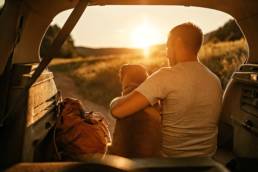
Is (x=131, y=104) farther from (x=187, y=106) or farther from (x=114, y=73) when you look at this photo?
(x=114, y=73)

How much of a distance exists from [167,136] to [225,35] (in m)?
31.9

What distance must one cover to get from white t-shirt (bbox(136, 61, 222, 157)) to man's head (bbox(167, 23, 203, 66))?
3.1 inches

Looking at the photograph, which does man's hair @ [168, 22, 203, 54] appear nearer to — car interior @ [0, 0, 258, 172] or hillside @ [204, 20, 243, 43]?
car interior @ [0, 0, 258, 172]

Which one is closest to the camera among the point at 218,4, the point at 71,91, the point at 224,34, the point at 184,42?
the point at 184,42

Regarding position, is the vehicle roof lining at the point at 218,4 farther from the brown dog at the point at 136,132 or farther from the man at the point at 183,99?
the man at the point at 183,99

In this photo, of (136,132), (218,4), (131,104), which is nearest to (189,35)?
(131,104)

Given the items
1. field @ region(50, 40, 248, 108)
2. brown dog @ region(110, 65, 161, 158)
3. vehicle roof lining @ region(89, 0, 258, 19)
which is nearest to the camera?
brown dog @ region(110, 65, 161, 158)

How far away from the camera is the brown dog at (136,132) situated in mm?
3758

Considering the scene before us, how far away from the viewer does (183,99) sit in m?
3.26

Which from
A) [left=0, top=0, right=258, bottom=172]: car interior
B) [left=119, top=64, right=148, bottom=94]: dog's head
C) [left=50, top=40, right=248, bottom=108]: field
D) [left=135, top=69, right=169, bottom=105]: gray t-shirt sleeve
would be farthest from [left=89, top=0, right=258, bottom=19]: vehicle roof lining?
[left=50, top=40, right=248, bottom=108]: field

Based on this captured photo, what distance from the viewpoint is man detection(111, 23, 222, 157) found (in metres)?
3.19

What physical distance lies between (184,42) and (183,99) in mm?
427

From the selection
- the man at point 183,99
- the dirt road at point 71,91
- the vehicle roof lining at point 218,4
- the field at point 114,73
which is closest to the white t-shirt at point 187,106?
the man at point 183,99

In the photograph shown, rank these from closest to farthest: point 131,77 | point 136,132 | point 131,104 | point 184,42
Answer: point 131,104 < point 184,42 < point 136,132 < point 131,77
